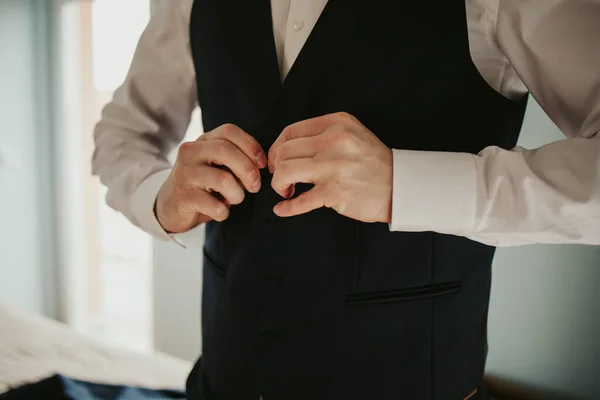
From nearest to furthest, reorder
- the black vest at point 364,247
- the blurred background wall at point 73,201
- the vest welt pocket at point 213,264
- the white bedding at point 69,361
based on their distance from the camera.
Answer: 1. the black vest at point 364,247
2. the vest welt pocket at point 213,264
3. the white bedding at point 69,361
4. the blurred background wall at point 73,201

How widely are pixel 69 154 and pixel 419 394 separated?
262 cm

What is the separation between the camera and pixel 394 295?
614mm

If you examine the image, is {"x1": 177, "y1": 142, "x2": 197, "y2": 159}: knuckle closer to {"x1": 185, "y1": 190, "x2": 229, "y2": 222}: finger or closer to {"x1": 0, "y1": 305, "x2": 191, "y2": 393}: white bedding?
{"x1": 185, "y1": 190, "x2": 229, "y2": 222}: finger

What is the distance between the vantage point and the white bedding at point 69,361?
1.41 m

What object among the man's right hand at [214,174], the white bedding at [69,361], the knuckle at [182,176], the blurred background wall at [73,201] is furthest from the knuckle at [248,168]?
the blurred background wall at [73,201]

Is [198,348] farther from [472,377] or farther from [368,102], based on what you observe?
[368,102]

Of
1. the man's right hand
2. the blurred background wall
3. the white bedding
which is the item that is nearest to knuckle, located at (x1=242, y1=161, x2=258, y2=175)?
the man's right hand

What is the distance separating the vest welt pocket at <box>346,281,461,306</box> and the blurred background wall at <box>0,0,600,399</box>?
1.45 metres

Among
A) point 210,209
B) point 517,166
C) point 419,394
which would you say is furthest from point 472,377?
point 210,209

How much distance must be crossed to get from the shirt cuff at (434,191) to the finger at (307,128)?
3.3 inches

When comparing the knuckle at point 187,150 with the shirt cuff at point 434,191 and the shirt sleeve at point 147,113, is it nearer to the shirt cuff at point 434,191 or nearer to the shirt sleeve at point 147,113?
the shirt sleeve at point 147,113

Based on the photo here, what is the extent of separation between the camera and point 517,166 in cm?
51

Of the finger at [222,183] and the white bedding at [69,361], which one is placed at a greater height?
the finger at [222,183]

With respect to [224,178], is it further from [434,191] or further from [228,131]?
[434,191]
